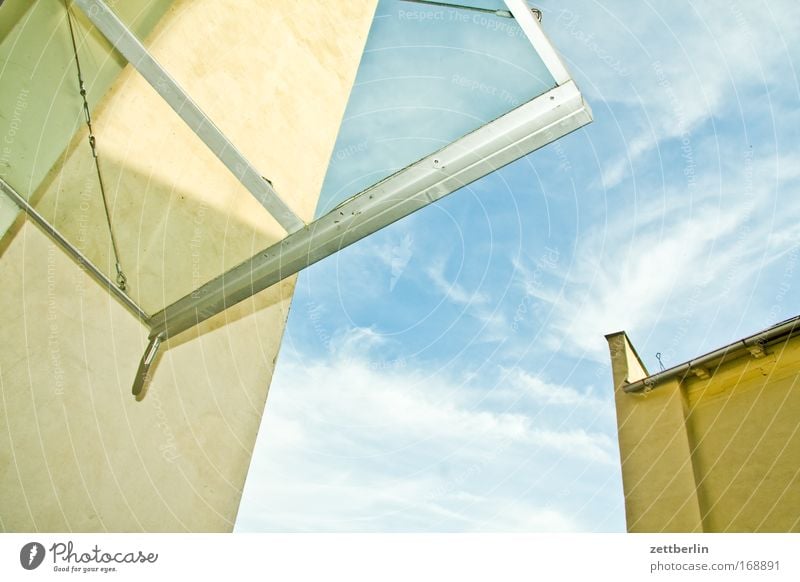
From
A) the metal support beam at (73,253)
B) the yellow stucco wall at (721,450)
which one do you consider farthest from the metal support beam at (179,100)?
the yellow stucco wall at (721,450)

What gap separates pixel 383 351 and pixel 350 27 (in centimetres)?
382

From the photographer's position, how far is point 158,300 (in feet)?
9.03

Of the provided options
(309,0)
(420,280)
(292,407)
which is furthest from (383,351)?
(309,0)

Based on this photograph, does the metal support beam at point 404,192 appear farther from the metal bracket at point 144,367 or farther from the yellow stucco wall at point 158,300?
the yellow stucco wall at point 158,300

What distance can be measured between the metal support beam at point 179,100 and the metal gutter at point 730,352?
563 cm

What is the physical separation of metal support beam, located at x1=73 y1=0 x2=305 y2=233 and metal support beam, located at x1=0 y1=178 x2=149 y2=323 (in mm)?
760

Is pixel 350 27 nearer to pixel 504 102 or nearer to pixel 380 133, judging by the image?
pixel 380 133

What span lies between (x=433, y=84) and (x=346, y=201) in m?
1.02

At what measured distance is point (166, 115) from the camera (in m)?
2.93

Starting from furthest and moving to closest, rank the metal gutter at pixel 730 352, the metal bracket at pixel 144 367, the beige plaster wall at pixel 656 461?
the beige plaster wall at pixel 656 461, the metal gutter at pixel 730 352, the metal bracket at pixel 144 367

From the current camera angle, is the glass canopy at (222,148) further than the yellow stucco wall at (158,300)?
No

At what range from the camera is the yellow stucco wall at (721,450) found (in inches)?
193

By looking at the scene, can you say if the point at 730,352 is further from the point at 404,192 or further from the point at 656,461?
the point at 404,192

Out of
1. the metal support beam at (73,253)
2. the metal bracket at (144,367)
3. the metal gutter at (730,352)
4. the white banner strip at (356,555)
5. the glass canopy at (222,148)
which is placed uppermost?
the metal gutter at (730,352)
